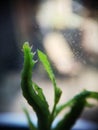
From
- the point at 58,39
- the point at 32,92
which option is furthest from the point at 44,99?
the point at 58,39

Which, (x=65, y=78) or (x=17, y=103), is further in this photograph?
(x=17, y=103)

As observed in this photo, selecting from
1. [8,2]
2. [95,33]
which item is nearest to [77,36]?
[95,33]

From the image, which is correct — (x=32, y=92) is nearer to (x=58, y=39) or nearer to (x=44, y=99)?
(x=44, y=99)

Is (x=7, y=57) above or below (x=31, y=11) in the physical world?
below

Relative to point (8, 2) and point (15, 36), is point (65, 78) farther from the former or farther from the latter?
point (8, 2)

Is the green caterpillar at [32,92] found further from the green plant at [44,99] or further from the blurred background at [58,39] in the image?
the blurred background at [58,39]

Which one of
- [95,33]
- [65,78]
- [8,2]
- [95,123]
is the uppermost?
[8,2]

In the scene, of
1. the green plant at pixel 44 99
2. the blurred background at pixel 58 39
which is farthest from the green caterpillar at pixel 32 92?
the blurred background at pixel 58 39
